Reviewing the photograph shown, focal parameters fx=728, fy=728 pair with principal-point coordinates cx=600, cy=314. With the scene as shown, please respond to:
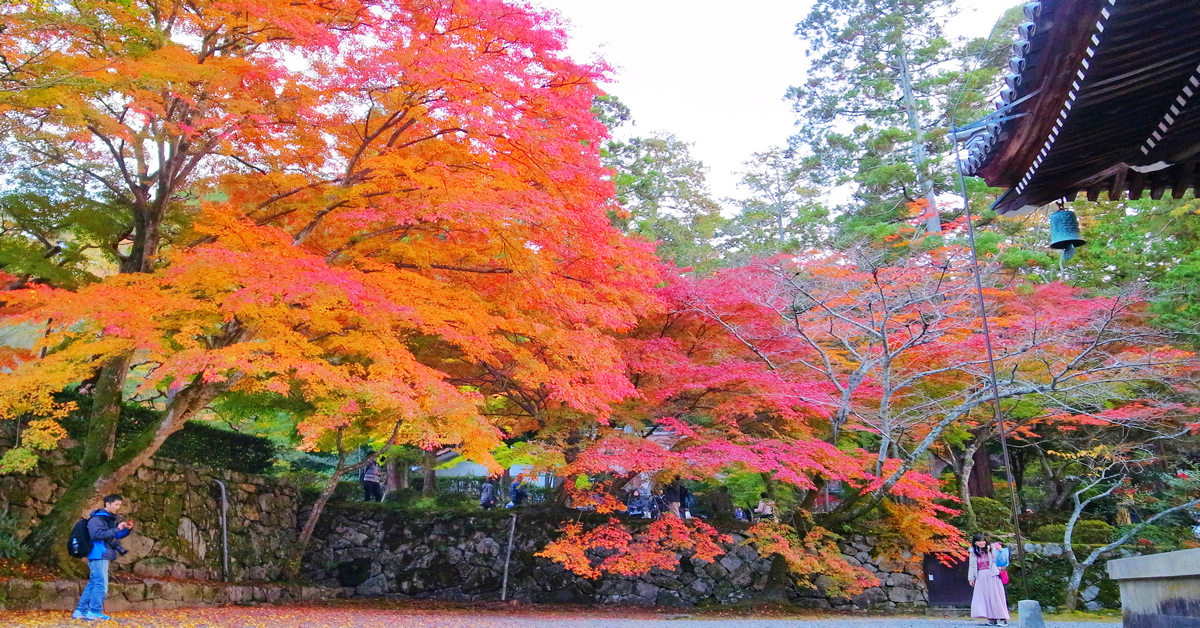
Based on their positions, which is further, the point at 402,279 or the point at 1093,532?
the point at 1093,532

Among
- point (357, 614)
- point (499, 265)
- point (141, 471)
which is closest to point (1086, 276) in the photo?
point (499, 265)

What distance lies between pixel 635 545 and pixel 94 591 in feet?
22.9

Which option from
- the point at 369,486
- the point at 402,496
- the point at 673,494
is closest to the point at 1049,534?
the point at 673,494

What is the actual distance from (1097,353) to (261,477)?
1456 centimetres

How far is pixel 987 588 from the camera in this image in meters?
10.6

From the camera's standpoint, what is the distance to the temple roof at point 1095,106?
3125 mm

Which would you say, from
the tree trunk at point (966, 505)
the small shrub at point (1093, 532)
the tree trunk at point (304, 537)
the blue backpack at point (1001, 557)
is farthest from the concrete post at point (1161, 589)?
the small shrub at point (1093, 532)

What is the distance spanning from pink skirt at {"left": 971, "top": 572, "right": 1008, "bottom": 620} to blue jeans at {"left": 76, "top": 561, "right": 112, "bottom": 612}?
429 inches

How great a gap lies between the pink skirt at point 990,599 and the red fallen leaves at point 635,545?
372cm

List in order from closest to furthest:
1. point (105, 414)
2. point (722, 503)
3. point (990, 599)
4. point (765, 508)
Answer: point (105, 414) < point (990, 599) < point (765, 508) < point (722, 503)

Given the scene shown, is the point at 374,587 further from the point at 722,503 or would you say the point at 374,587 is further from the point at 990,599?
the point at 990,599

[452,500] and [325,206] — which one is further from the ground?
[325,206]

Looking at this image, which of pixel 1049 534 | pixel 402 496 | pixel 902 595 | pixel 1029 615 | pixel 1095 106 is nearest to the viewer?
pixel 1095 106

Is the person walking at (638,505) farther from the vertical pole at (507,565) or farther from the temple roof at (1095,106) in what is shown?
the temple roof at (1095,106)
